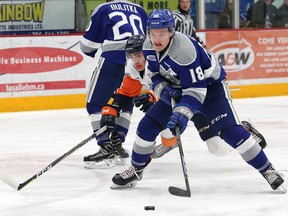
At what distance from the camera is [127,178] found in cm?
402

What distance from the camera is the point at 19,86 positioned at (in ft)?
24.5

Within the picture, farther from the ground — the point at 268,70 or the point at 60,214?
the point at 60,214

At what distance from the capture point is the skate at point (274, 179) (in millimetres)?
3809

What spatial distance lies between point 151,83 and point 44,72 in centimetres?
350

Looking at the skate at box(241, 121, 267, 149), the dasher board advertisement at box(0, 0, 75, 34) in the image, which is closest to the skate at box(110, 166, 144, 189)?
the skate at box(241, 121, 267, 149)

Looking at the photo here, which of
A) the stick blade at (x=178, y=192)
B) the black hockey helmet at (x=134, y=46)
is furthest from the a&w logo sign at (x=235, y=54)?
the stick blade at (x=178, y=192)

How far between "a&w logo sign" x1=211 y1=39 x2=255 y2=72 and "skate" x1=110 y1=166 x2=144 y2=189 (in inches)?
175

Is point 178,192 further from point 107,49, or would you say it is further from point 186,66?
point 107,49

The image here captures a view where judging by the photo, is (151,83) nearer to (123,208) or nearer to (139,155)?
(139,155)

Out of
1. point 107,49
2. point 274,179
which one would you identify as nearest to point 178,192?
point 274,179

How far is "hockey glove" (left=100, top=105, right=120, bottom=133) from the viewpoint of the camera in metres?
4.52

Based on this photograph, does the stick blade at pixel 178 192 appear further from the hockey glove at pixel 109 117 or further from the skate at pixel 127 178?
the hockey glove at pixel 109 117

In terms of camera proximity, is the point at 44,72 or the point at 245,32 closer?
the point at 44,72

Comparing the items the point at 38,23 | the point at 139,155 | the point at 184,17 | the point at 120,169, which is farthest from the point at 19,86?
the point at 139,155
